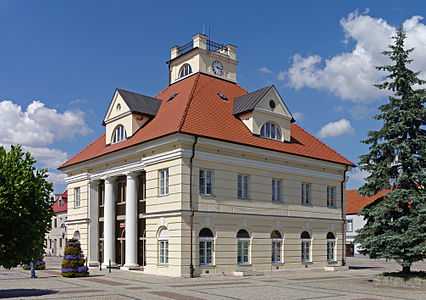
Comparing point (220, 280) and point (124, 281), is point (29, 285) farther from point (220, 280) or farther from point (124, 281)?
point (220, 280)

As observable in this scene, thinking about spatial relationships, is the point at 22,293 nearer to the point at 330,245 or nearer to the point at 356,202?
the point at 330,245

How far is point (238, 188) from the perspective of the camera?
29.9 m

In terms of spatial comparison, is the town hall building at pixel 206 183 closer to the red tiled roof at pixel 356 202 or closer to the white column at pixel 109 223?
the white column at pixel 109 223

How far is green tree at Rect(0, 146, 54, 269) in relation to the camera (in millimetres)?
17344

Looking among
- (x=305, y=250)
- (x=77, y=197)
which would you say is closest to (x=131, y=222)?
(x=77, y=197)

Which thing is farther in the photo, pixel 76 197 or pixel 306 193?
pixel 76 197

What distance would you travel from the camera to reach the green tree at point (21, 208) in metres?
17.3

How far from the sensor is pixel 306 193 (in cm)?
3428

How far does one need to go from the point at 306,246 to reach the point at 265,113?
969 cm

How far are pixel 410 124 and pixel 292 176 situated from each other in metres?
9.75

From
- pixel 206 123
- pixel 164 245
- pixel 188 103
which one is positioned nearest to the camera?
pixel 164 245

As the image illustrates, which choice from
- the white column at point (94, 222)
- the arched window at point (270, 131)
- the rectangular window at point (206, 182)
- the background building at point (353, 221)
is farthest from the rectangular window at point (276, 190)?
the background building at point (353, 221)

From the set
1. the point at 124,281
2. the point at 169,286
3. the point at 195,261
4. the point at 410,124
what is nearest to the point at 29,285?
the point at 124,281

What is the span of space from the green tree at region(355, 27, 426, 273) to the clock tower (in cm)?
1467
